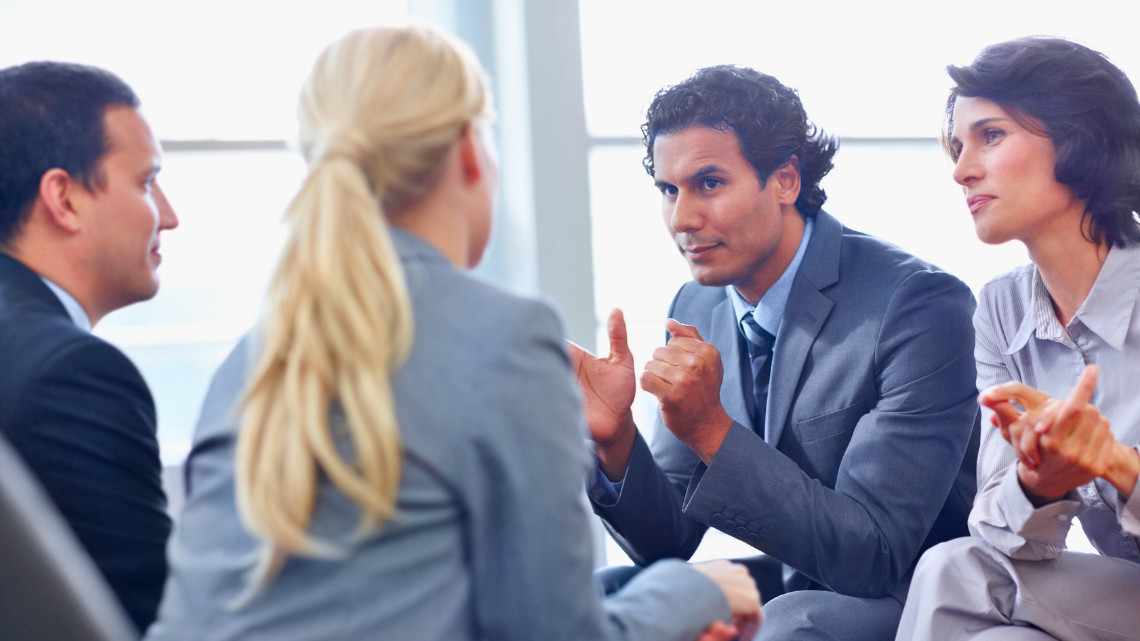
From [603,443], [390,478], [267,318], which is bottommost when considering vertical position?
[603,443]

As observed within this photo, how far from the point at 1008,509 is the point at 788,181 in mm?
851

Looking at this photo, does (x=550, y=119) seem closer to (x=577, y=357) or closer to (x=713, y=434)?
(x=577, y=357)

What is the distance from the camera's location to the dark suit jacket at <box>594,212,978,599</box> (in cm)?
158

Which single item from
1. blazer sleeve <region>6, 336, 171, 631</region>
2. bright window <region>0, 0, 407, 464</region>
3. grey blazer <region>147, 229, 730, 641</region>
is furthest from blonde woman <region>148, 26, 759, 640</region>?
bright window <region>0, 0, 407, 464</region>

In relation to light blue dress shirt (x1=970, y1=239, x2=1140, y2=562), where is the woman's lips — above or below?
above

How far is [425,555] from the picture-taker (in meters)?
0.80

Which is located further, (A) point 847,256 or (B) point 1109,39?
(B) point 1109,39

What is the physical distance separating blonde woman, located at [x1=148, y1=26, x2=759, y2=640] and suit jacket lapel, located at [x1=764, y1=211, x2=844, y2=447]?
3.26ft

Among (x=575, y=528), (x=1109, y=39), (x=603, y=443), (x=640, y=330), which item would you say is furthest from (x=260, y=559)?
(x=1109, y=39)

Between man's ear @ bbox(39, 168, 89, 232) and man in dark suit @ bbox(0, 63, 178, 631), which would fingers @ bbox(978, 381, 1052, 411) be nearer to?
man in dark suit @ bbox(0, 63, 178, 631)

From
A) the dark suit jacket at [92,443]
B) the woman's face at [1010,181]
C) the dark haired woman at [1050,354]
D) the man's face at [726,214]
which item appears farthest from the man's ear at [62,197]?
the woman's face at [1010,181]

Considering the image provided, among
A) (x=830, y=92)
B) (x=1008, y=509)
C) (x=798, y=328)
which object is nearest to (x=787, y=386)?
(x=798, y=328)

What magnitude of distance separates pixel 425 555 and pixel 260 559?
13cm

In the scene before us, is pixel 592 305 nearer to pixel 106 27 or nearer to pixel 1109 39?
pixel 106 27
